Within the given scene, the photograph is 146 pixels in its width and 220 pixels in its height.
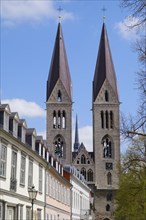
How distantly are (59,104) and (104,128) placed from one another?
11315 mm

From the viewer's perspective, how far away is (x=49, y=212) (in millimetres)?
34344

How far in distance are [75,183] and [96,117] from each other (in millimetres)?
42816

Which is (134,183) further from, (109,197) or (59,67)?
(59,67)

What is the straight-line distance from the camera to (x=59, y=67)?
101 metres

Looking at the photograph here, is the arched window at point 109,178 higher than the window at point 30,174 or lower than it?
higher

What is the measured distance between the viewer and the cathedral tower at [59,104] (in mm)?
95062

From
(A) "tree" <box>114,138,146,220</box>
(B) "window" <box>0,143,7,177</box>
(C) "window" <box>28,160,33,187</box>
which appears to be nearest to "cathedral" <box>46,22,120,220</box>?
(A) "tree" <box>114,138,146,220</box>

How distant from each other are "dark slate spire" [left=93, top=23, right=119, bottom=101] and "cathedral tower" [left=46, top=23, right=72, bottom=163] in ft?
20.8

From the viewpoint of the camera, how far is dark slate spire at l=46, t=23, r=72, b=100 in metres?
100

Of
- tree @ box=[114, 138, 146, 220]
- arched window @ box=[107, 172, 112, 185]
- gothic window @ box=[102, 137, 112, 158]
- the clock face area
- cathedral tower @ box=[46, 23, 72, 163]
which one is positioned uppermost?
cathedral tower @ box=[46, 23, 72, 163]

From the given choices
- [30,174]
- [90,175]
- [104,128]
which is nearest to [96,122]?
[104,128]

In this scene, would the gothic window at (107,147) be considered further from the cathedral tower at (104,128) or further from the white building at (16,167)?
the white building at (16,167)

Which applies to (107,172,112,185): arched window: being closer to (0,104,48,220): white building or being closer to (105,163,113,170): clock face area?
(105,163,113,170): clock face area

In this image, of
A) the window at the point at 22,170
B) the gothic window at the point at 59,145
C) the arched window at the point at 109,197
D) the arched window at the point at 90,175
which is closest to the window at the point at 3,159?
the window at the point at 22,170
